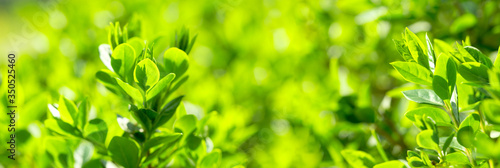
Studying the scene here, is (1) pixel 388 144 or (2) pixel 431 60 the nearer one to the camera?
(2) pixel 431 60

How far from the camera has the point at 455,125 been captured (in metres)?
0.62

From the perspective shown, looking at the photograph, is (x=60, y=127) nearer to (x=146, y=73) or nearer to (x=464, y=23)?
(x=146, y=73)

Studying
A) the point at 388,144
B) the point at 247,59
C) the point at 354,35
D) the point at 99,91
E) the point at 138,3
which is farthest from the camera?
the point at 138,3

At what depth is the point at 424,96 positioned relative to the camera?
64 centimetres

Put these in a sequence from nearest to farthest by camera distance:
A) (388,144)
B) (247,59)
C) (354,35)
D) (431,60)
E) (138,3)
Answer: (431,60) → (388,144) → (354,35) → (247,59) → (138,3)

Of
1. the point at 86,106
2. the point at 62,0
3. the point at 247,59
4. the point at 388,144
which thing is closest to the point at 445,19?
the point at 388,144

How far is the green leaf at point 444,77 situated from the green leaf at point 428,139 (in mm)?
58

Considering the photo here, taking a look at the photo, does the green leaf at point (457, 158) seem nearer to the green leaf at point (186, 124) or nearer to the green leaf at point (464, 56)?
the green leaf at point (464, 56)

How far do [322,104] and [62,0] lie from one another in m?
1.51

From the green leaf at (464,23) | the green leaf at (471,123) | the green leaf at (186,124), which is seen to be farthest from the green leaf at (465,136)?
the green leaf at (464,23)

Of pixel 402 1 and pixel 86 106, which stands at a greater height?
pixel 402 1

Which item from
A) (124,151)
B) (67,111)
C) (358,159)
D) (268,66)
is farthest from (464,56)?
(268,66)

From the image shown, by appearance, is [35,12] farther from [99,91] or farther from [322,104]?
[322,104]

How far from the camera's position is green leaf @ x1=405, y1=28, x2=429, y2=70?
1.96ft
